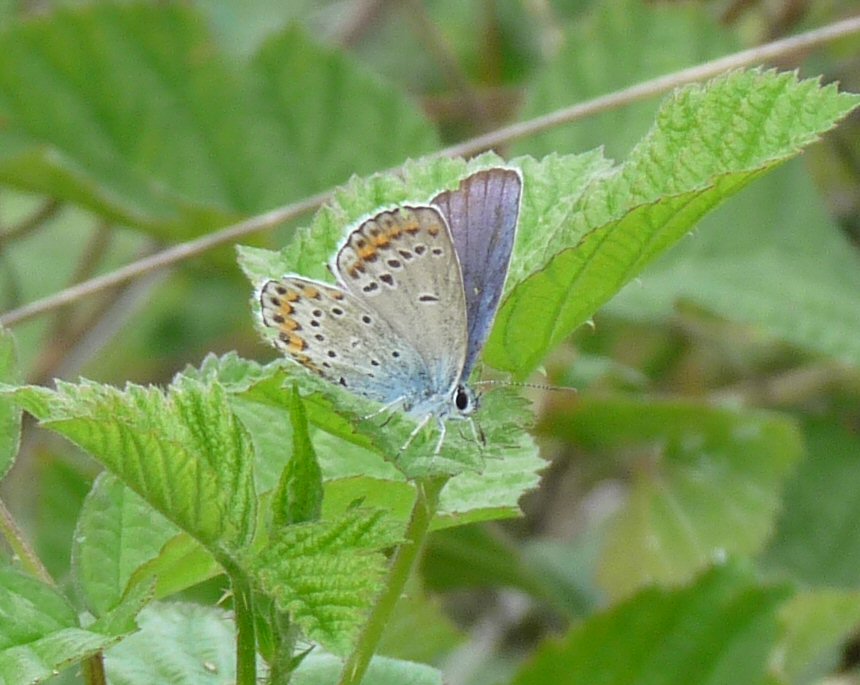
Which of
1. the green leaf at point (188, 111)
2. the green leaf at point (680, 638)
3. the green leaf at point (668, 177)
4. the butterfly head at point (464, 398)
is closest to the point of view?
the green leaf at point (668, 177)

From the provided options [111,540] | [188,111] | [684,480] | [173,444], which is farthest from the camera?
[188,111]

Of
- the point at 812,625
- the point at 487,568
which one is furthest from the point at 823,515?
the point at 487,568

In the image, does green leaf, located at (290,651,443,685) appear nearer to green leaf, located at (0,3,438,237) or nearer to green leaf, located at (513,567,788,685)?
green leaf, located at (513,567,788,685)

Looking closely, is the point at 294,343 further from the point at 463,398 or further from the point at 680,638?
the point at 680,638

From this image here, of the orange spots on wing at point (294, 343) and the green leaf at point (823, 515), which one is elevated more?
the orange spots on wing at point (294, 343)

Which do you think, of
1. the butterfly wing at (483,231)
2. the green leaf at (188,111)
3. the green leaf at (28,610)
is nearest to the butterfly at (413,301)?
the butterfly wing at (483,231)

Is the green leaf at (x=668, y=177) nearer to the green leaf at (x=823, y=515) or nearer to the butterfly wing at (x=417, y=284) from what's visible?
the butterfly wing at (x=417, y=284)

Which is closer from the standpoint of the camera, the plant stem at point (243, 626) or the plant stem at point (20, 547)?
the plant stem at point (243, 626)

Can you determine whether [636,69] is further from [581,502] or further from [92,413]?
[92,413]
